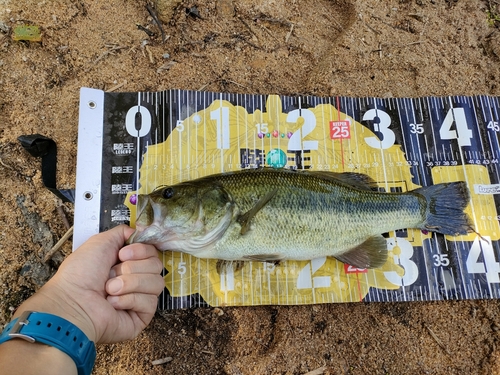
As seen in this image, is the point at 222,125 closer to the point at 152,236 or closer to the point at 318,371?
the point at 152,236

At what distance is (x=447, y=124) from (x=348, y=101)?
1168mm

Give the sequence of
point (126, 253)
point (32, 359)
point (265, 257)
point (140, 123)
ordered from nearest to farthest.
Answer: point (32, 359), point (126, 253), point (265, 257), point (140, 123)

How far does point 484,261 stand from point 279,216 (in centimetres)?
233

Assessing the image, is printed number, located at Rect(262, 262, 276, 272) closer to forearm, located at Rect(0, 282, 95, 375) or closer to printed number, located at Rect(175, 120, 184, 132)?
printed number, located at Rect(175, 120, 184, 132)

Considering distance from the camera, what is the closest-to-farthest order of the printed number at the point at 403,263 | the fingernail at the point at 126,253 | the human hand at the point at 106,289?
the human hand at the point at 106,289 < the fingernail at the point at 126,253 < the printed number at the point at 403,263

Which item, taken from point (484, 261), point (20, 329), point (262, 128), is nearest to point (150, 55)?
point (262, 128)

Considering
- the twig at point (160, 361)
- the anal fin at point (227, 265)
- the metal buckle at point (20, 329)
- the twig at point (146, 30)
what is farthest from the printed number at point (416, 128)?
the metal buckle at point (20, 329)

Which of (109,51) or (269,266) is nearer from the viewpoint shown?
(269,266)

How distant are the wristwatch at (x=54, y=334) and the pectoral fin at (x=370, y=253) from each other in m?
2.42

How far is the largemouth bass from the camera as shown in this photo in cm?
310

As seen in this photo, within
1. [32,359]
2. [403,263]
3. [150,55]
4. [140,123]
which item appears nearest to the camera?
[32,359]

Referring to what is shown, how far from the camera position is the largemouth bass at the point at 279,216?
3102 mm

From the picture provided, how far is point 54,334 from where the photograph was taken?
7.79 ft

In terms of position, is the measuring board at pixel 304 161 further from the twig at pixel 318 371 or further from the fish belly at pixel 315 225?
the twig at pixel 318 371
